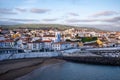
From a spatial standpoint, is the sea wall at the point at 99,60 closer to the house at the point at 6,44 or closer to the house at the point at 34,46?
the house at the point at 34,46

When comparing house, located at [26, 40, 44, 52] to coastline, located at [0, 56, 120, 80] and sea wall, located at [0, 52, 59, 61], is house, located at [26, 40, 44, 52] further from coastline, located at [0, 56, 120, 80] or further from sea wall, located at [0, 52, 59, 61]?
coastline, located at [0, 56, 120, 80]

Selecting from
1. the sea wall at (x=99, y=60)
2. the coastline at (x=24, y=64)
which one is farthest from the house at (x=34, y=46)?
A: the sea wall at (x=99, y=60)

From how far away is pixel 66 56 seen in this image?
25469 mm

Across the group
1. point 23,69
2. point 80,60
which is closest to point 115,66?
point 80,60

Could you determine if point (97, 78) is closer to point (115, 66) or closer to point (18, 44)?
point (115, 66)

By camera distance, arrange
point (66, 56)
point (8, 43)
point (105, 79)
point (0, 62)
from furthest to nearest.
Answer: point (8, 43)
point (66, 56)
point (0, 62)
point (105, 79)

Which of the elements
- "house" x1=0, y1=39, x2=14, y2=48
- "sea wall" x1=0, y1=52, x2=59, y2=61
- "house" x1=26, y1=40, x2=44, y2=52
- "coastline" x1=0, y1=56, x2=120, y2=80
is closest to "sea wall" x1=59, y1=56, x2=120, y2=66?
"coastline" x1=0, y1=56, x2=120, y2=80

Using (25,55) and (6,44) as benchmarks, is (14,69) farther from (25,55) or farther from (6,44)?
(6,44)

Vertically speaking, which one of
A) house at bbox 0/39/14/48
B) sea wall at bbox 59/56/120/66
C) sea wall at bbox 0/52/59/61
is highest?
house at bbox 0/39/14/48

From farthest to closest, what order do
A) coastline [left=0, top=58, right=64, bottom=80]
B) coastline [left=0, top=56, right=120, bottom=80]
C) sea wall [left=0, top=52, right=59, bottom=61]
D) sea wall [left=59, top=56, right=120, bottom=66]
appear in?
sea wall [left=59, top=56, right=120, bottom=66] < sea wall [left=0, top=52, right=59, bottom=61] < coastline [left=0, top=56, right=120, bottom=80] < coastline [left=0, top=58, right=64, bottom=80]

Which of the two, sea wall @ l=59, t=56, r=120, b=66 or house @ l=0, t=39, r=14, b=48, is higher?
house @ l=0, t=39, r=14, b=48

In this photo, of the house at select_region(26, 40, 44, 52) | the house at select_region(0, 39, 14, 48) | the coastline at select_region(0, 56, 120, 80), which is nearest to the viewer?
the coastline at select_region(0, 56, 120, 80)

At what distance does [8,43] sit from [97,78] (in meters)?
16.4

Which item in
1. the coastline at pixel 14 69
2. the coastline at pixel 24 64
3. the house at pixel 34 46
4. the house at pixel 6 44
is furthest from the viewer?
the house at pixel 34 46
